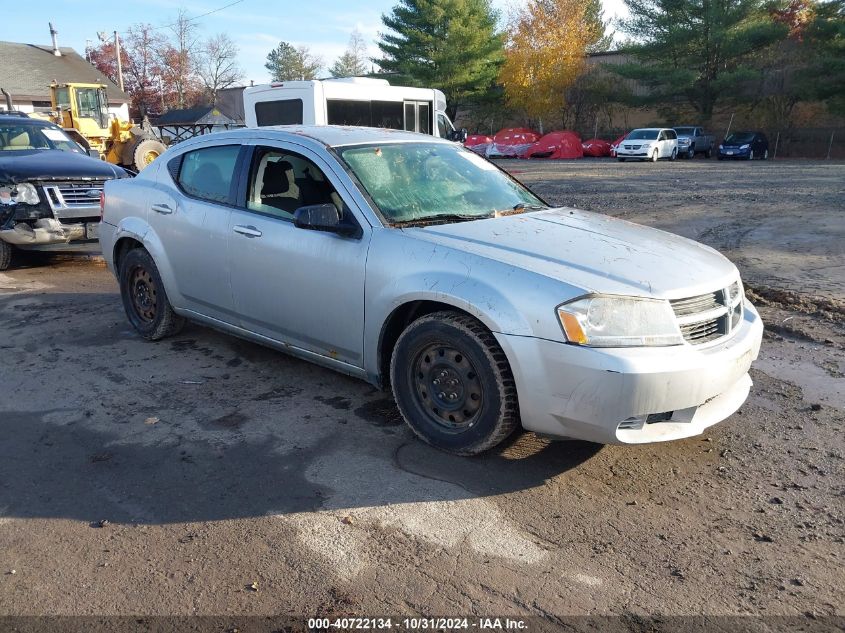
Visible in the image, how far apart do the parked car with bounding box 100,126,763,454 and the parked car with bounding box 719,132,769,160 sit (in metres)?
32.5

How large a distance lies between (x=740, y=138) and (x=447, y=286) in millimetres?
35182

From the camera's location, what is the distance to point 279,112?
55.1 feet

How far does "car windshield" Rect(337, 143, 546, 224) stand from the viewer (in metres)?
4.29

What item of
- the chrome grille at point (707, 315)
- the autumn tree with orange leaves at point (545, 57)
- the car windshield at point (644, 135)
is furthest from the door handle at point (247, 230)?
the autumn tree with orange leaves at point (545, 57)

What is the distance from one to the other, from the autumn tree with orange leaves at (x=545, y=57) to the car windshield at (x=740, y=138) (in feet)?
49.7

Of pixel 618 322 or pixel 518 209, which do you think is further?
pixel 518 209

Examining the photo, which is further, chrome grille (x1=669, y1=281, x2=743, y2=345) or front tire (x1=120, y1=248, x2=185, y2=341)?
front tire (x1=120, y1=248, x2=185, y2=341)

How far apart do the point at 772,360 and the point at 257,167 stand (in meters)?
4.04

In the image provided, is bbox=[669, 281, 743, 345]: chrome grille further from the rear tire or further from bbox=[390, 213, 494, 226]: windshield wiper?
the rear tire

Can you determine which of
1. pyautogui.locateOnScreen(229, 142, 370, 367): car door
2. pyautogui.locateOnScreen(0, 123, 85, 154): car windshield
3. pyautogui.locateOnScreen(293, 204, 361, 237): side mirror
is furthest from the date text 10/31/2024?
pyautogui.locateOnScreen(0, 123, 85, 154): car windshield

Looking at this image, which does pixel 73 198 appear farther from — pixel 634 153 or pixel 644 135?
pixel 644 135

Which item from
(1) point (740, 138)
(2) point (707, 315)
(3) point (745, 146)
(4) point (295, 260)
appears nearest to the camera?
(2) point (707, 315)

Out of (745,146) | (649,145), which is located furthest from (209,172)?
(745,146)

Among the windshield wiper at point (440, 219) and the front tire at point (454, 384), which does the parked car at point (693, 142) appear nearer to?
the windshield wiper at point (440, 219)
